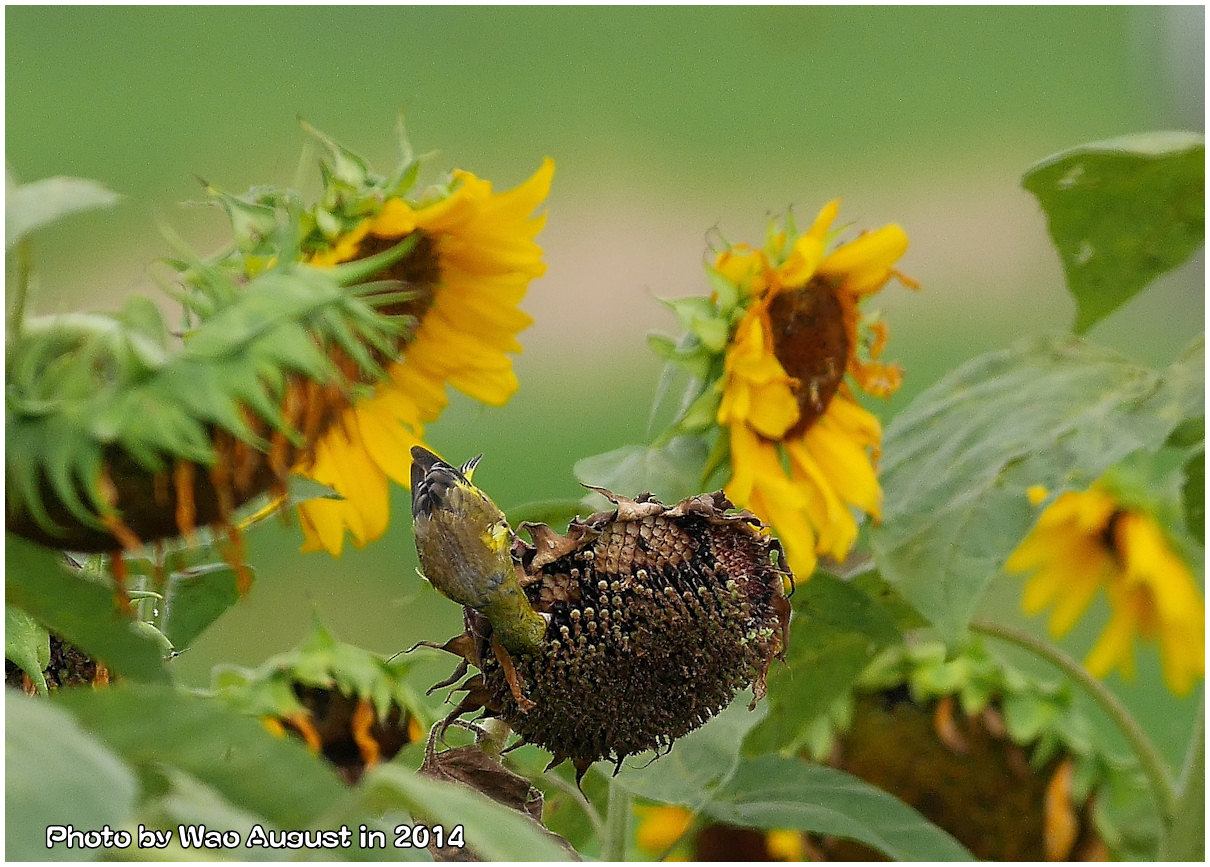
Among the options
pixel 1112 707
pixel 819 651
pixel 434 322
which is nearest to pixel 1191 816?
pixel 1112 707

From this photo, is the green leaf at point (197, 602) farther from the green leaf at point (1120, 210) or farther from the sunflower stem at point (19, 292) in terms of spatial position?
the green leaf at point (1120, 210)

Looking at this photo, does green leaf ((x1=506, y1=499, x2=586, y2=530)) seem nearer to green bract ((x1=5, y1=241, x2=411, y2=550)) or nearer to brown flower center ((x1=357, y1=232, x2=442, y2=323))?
brown flower center ((x1=357, y1=232, x2=442, y2=323))

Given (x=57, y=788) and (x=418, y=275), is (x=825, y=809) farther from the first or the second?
(x=57, y=788)

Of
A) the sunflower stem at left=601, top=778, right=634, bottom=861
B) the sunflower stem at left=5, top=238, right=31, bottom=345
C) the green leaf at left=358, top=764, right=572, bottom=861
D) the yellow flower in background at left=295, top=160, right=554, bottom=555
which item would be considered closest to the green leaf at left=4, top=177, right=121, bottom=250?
the sunflower stem at left=5, top=238, right=31, bottom=345

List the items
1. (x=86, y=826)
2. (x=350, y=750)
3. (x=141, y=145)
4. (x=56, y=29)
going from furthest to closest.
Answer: (x=56, y=29), (x=141, y=145), (x=350, y=750), (x=86, y=826)

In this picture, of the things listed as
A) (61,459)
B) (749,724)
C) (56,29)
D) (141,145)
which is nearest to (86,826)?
(61,459)

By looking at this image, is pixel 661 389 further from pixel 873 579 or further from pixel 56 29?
pixel 56 29

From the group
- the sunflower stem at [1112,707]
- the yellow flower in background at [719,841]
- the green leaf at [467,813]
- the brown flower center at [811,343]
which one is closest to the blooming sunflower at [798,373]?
the brown flower center at [811,343]
